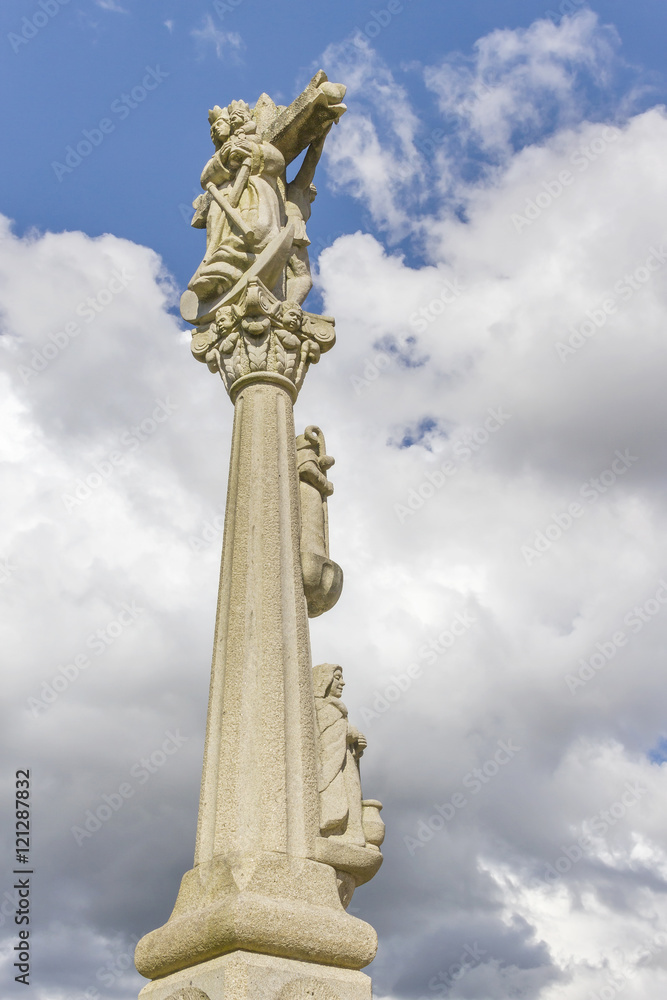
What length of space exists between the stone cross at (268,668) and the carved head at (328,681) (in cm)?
2

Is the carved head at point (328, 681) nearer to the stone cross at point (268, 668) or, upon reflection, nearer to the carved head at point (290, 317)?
the stone cross at point (268, 668)

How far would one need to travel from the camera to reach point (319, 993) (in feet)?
21.1

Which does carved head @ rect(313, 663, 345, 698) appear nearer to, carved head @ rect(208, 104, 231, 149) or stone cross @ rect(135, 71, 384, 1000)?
stone cross @ rect(135, 71, 384, 1000)

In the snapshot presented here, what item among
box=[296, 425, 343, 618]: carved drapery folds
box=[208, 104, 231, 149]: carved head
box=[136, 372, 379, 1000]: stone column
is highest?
box=[208, 104, 231, 149]: carved head

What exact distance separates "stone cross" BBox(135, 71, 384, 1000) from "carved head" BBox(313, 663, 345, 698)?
2 centimetres

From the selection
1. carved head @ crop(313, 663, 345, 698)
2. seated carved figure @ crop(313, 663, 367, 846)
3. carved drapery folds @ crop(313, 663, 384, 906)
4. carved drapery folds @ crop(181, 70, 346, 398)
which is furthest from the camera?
carved drapery folds @ crop(181, 70, 346, 398)

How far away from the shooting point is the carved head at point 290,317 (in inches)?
382

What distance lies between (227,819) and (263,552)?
7.93ft

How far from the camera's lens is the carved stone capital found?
31.2ft

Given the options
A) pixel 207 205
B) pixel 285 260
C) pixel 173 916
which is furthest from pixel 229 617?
pixel 207 205

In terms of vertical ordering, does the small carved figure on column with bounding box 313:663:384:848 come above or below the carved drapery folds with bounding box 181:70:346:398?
below

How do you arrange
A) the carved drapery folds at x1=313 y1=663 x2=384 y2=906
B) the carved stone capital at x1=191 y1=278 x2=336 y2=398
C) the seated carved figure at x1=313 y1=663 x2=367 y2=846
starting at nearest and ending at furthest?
1. the carved drapery folds at x1=313 y1=663 x2=384 y2=906
2. the seated carved figure at x1=313 y1=663 x2=367 y2=846
3. the carved stone capital at x1=191 y1=278 x2=336 y2=398

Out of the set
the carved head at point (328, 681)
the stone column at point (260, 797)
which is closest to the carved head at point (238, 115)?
the stone column at point (260, 797)

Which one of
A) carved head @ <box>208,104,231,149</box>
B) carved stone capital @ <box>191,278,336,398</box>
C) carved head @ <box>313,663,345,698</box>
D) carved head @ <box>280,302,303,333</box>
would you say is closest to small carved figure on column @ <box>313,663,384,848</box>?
carved head @ <box>313,663,345,698</box>
